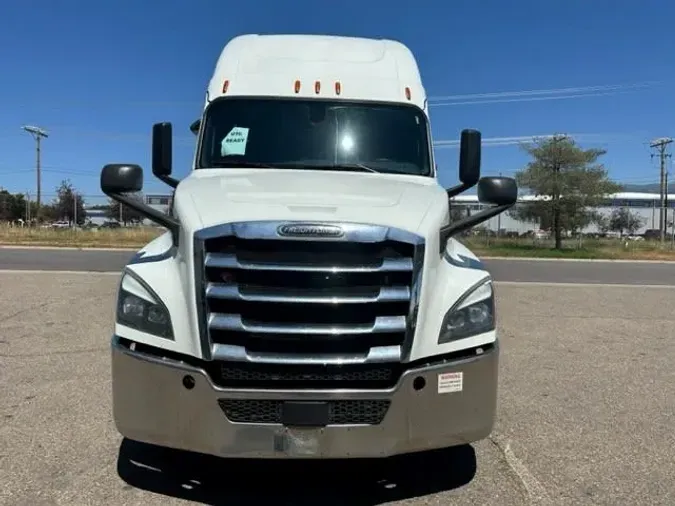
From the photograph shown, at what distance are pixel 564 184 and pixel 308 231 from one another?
40559 mm

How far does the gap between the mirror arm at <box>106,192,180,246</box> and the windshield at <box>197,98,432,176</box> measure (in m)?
1.05

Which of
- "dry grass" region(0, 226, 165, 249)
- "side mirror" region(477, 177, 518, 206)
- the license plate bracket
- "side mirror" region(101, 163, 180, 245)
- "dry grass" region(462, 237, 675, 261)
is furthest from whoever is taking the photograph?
"dry grass" region(462, 237, 675, 261)

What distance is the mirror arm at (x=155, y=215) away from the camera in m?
3.90

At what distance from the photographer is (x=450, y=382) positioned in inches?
141

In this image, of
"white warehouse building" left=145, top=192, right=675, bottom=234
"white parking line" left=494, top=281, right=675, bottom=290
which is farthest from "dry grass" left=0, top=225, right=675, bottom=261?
"white parking line" left=494, top=281, right=675, bottom=290

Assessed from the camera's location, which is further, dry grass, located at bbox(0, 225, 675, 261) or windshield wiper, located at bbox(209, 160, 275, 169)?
dry grass, located at bbox(0, 225, 675, 261)

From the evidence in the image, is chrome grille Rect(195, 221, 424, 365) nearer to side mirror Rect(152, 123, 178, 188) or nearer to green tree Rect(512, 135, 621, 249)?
side mirror Rect(152, 123, 178, 188)

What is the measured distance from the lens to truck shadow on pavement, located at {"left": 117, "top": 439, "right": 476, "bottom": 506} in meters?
4.01

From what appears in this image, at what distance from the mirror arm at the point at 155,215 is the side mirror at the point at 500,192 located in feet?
6.50

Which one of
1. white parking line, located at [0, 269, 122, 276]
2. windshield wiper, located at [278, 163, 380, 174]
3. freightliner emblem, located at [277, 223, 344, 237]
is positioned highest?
windshield wiper, located at [278, 163, 380, 174]

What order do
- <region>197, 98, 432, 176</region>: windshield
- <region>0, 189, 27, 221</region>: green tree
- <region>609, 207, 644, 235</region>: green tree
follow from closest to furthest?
1. <region>197, 98, 432, 176</region>: windshield
2. <region>0, 189, 27, 221</region>: green tree
3. <region>609, 207, 644, 235</region>: green tree

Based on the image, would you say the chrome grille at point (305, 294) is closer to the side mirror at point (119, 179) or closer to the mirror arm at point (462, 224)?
the mirror arm at point (462, 224)

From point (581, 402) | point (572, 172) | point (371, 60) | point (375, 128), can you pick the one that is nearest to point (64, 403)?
point (375, 128)

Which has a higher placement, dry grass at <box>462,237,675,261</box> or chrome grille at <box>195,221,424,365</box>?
chrome grille at <box>195,221,424,365</box>
